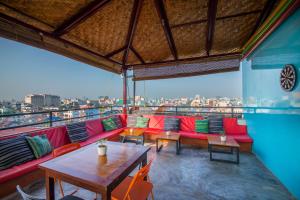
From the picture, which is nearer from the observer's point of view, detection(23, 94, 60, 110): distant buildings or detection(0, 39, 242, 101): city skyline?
detection(23, 94, 60, 110): distant buildings

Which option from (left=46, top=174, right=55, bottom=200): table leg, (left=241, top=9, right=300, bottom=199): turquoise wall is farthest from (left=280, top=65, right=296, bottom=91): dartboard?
(left=46, top=174, right=55, bottom=200): table leg

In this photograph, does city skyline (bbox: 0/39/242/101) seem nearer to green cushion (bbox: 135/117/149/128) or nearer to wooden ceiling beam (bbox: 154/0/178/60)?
green cushion (bbox: 135/117/149/128)

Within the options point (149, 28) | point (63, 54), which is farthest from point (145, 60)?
point (63, 54)

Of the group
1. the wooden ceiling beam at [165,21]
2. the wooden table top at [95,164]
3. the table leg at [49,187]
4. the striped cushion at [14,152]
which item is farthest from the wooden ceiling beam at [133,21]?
the striped cushion at [14,152]

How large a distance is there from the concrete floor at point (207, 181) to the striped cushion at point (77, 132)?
1051 millimetres

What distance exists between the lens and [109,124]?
425 cm

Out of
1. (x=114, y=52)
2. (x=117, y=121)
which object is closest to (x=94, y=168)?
(x=117, y=121)

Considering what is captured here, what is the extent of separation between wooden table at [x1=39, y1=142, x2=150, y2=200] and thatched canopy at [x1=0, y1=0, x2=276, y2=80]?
2374 millimetres

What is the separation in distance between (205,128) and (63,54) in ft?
13.9

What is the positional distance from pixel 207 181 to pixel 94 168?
6.09 feet

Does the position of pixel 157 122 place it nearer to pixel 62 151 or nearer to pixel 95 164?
pixel 62 151

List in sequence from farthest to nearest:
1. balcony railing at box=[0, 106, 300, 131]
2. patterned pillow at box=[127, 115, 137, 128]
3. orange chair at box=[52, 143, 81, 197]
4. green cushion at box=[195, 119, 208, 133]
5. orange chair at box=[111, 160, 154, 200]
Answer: patterned pillow at box=[127, 115, 137, 128]
green cushion at box=[195, 119, 208, 133]
balcony railing at box=[0, 106, 300, 131]
orange chair at box=[52, 143, 81, 197]
orange chair at box=[111, 160, 154, 200]

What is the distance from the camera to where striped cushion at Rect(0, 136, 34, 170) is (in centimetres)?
187

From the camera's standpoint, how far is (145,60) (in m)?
5.09
